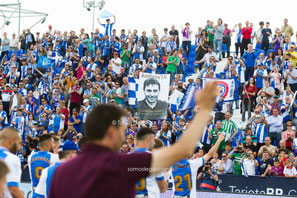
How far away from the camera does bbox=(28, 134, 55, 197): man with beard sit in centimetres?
815

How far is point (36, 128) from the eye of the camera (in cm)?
1997

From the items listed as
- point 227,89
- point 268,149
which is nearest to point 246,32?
point 227,89

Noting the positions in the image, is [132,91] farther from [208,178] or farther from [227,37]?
[227,37]

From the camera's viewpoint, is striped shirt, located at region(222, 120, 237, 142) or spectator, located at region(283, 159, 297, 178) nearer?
spectator, located at region(283, 159, 297, 178)

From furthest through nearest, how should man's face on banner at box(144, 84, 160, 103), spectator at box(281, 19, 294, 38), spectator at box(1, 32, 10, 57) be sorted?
spectator at box(1, 32, 10, 57) → spectator at box(281, 19, 294, 38) → man's face on banner at box(144, 84, 160, 103)

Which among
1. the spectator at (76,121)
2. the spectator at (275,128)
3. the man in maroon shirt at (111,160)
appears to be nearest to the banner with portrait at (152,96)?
the spectator at (76,121)

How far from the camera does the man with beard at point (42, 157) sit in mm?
8148

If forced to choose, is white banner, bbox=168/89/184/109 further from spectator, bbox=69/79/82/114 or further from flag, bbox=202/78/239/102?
spectator, bbox=69/79/82/114

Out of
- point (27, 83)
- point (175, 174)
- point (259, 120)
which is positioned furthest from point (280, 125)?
point (27, 83)

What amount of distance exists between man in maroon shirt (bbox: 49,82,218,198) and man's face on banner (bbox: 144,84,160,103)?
15.9 meters

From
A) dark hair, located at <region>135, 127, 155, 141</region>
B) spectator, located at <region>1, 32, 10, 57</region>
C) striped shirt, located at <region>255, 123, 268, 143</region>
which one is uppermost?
spectator, located at <region>1, 32, 10, 57</region>

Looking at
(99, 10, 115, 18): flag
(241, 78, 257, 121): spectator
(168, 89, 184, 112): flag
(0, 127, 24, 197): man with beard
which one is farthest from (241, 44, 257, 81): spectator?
(0, 127, 24, 197): man with beard

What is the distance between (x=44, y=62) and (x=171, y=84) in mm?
7022

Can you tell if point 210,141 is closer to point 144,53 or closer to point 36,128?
point 36,128
